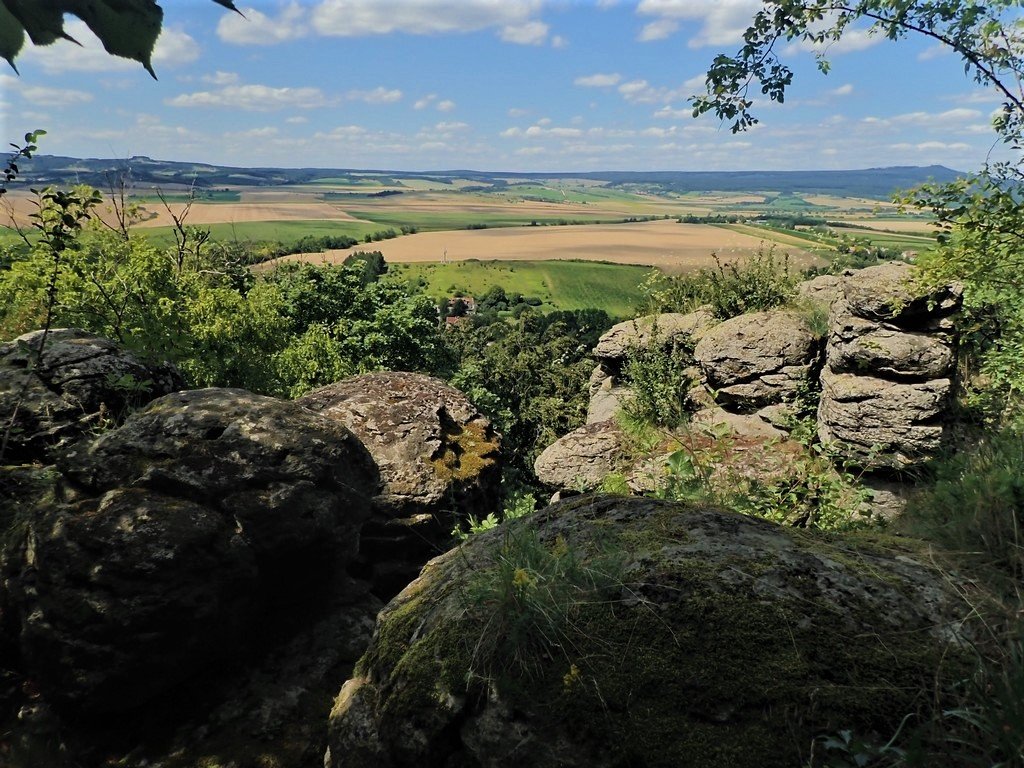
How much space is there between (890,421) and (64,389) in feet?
33.8

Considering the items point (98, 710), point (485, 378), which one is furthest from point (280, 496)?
point (485, 378)

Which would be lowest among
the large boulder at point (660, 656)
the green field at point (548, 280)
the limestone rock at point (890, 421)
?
the green field at point (548, 280)

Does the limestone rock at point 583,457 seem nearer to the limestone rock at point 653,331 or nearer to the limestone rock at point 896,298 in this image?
the limestone rock at point 653,331

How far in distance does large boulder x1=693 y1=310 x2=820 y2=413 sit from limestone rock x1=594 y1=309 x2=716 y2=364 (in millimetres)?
1396

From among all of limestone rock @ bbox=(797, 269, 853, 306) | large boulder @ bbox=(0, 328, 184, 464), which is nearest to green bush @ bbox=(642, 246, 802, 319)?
limestone rock @ bbox=(797, 269, 853, 306)

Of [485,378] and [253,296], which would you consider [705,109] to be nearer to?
[253,296]

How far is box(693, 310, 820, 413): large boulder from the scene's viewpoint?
10.4 m

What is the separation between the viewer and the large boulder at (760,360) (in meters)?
10.4

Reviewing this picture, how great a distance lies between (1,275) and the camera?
12.5m

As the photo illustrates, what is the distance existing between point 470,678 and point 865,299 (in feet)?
27.5

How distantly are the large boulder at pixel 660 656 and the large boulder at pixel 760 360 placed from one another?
24.1 feet

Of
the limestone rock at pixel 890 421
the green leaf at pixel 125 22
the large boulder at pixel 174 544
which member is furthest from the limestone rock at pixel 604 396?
the green leaf at pixel 125 22

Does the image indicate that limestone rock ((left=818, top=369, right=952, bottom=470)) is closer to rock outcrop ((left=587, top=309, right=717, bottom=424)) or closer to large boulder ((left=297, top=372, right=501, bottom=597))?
rock outcrop ((left=587, top=309, right=717, bottom=424))

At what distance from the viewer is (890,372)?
28.3ft
